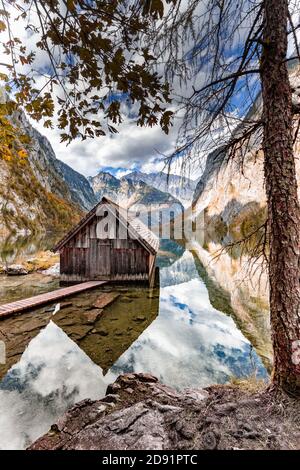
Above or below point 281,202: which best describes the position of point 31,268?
below

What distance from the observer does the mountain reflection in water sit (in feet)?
15.1

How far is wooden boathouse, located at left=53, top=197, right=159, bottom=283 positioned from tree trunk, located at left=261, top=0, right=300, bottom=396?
1150 cm

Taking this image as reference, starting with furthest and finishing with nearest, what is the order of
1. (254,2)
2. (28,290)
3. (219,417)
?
1. (28,290)
2. (254,2)
3. (219,417)

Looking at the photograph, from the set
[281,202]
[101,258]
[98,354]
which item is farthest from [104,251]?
[281,202]

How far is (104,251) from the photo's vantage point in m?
14.3

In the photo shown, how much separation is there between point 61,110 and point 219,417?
4.11 m

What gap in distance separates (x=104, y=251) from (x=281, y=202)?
1263cm

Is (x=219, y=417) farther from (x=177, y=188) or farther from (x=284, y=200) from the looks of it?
(x=177, y=188)

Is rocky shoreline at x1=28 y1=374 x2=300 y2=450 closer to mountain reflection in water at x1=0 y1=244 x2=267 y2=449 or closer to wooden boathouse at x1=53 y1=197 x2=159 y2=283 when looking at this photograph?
mountain reflection in water at x1=0 y1=244 x2=267 y2=449

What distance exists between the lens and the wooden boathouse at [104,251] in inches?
558

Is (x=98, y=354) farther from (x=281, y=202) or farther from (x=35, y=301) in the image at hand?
(x=281, y=202)
